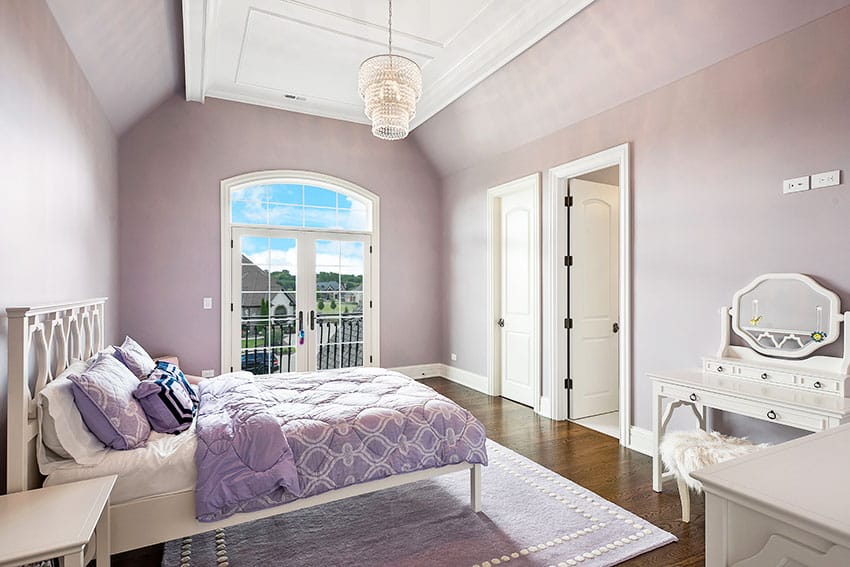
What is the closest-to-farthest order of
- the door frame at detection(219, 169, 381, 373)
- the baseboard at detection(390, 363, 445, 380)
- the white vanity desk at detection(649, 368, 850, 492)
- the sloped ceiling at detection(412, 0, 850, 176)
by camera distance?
the white vanity desk at detection(649, 368, 850, 492) → the sloped ceiling at detection(412, 0, 850, 176) → the door frame at detection(219, 169, 381, 373) → the baseboard at detection(390, 363, 445, 380)

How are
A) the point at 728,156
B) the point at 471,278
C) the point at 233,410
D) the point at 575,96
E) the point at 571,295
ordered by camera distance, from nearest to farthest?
the point at 233,410, the point at 728,156, the point at 575,96, the point at 571,295, the point at 471,278

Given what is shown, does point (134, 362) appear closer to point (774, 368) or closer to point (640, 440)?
point (640, 440)

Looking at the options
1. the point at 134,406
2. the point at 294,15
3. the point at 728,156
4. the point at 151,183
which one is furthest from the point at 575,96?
the point at 151,183

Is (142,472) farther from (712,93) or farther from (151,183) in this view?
(712,93)

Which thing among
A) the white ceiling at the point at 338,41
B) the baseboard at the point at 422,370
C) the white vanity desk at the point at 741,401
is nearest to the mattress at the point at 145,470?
the white vanity desk at the point at 741,401

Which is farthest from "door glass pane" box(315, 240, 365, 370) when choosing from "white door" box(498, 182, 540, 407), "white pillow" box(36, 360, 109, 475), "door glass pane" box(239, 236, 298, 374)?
"white pillow" box(36, 360, 109, 475)

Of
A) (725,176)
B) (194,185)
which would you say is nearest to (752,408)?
(725,176)

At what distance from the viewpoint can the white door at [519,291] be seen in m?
4.73

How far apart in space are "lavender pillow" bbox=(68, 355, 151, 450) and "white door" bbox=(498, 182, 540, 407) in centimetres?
357

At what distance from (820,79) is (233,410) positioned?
3726mm

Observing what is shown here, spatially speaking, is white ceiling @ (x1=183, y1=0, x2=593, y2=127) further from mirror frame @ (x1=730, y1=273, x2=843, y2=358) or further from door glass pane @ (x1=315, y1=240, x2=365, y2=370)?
mirror frame @ (x1=730, y1=273, x2=843, y2=358)

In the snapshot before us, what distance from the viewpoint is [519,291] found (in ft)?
16.5

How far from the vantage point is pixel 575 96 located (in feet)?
12.8

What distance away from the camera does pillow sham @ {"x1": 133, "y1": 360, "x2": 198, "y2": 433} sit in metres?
2.28
